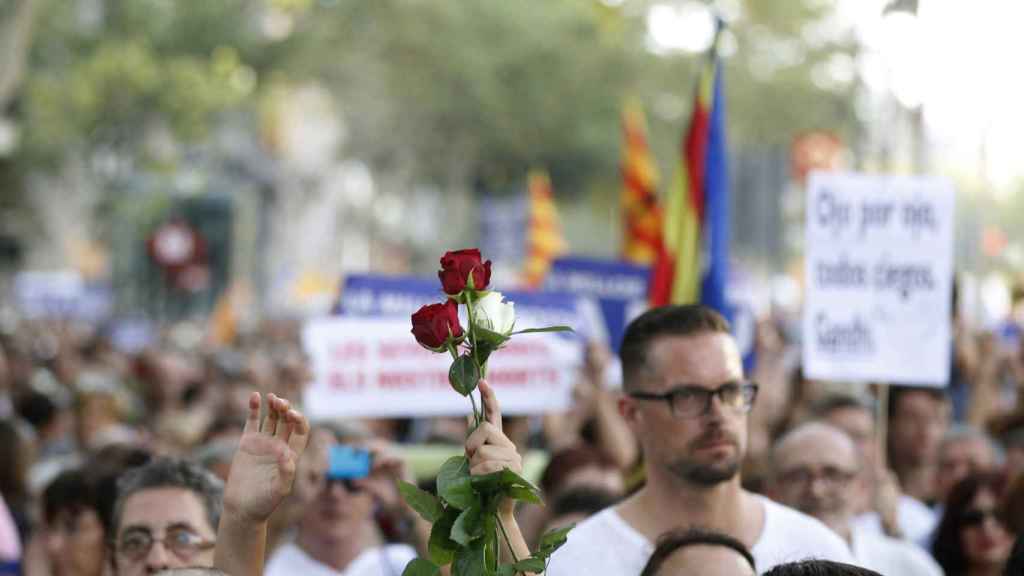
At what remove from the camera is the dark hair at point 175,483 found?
15.4 ft

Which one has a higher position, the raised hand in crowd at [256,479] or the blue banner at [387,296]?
the blue banner at [387,296]

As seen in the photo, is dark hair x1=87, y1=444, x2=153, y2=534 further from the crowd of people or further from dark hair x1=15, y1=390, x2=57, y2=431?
dark hair x1=15, y1=390, x2=57, y2=431

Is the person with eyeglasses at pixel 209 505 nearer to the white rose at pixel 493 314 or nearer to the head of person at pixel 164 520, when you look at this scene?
the head of person at pixel 164 520

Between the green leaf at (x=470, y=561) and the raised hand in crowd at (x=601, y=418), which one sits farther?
the raised hand in crowd at (x=601, y=418)

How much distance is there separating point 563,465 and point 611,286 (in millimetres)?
4169

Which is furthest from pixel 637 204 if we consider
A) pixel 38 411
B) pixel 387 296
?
pixel 38 411

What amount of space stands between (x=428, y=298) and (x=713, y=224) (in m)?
2.00

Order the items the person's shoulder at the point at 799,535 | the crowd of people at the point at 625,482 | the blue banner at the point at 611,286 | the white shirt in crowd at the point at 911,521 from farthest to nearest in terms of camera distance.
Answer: the blue banner at the point at 611,286 < the white shirt in crowd at the point at 911,521 < the person's shoulder at the point at 799,535 < the crowd of people at the point at 625,482

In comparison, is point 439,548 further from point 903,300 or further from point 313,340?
point 313,340

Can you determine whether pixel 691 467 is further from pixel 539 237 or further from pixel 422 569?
pixel 539 237

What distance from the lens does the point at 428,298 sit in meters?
9.23

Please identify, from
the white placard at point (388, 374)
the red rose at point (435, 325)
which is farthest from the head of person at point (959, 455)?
the red rose at point (435, 325)

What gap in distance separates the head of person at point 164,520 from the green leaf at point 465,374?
1576 millimetres

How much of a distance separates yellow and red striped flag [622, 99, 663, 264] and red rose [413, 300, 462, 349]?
9553 millimetres
